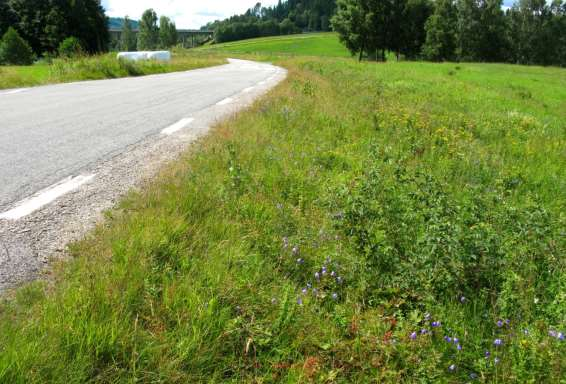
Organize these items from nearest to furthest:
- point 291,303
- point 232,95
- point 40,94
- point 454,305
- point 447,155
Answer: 1. point 291,303
2. point 454,305
3. point 447,155
4. point 40,94
5. point 232,95

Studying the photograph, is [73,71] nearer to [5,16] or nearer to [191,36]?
[5,16]

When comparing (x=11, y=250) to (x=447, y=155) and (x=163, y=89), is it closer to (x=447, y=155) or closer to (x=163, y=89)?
(x=447, y=155)

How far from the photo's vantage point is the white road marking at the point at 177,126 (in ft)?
21.4

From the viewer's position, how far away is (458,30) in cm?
7306

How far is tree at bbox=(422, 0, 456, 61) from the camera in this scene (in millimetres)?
65562

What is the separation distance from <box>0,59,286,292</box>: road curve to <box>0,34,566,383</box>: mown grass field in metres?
0.28

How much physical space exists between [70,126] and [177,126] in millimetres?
1641

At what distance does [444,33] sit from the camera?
65.4 meters

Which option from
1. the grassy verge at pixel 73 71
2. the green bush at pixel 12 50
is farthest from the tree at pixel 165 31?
the grassy verge at pixel 73 71

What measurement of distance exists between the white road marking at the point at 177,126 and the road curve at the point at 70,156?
0.05 feet

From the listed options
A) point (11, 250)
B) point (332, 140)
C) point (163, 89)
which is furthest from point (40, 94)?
point (11, 250)

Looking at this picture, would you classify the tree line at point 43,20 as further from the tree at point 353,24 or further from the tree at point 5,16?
the tree at point 353,24

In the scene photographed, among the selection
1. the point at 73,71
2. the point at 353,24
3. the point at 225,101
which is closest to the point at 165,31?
the point at 353,24

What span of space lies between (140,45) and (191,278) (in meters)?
119
